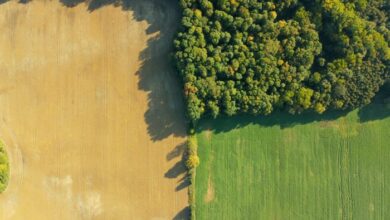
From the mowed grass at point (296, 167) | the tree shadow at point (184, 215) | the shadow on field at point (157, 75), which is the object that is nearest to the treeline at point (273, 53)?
the shadow on field at point (157, 75)

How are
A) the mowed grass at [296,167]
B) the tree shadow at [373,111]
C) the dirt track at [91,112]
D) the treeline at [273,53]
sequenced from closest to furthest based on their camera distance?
the treeline at [273,53] → the dirt track at [91,112] → the mowed grass at [296,167] → the tree shadow at [373,111]


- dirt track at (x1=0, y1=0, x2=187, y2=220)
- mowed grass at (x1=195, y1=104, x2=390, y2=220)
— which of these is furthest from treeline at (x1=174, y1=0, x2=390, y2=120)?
dirt track at (x1=0, y1=0, x2=187, y2=220)

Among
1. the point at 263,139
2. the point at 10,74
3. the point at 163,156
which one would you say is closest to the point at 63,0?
the point at 10,74

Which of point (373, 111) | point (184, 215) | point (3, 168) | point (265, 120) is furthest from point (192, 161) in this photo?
point (373, 111)

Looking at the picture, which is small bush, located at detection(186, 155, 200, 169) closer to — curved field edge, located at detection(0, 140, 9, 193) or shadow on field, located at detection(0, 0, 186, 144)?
shadow on field, located at detection(0, 0, 186, 144)

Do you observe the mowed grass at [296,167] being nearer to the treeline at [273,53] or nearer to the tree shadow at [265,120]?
the tree shadow at [265,120]
